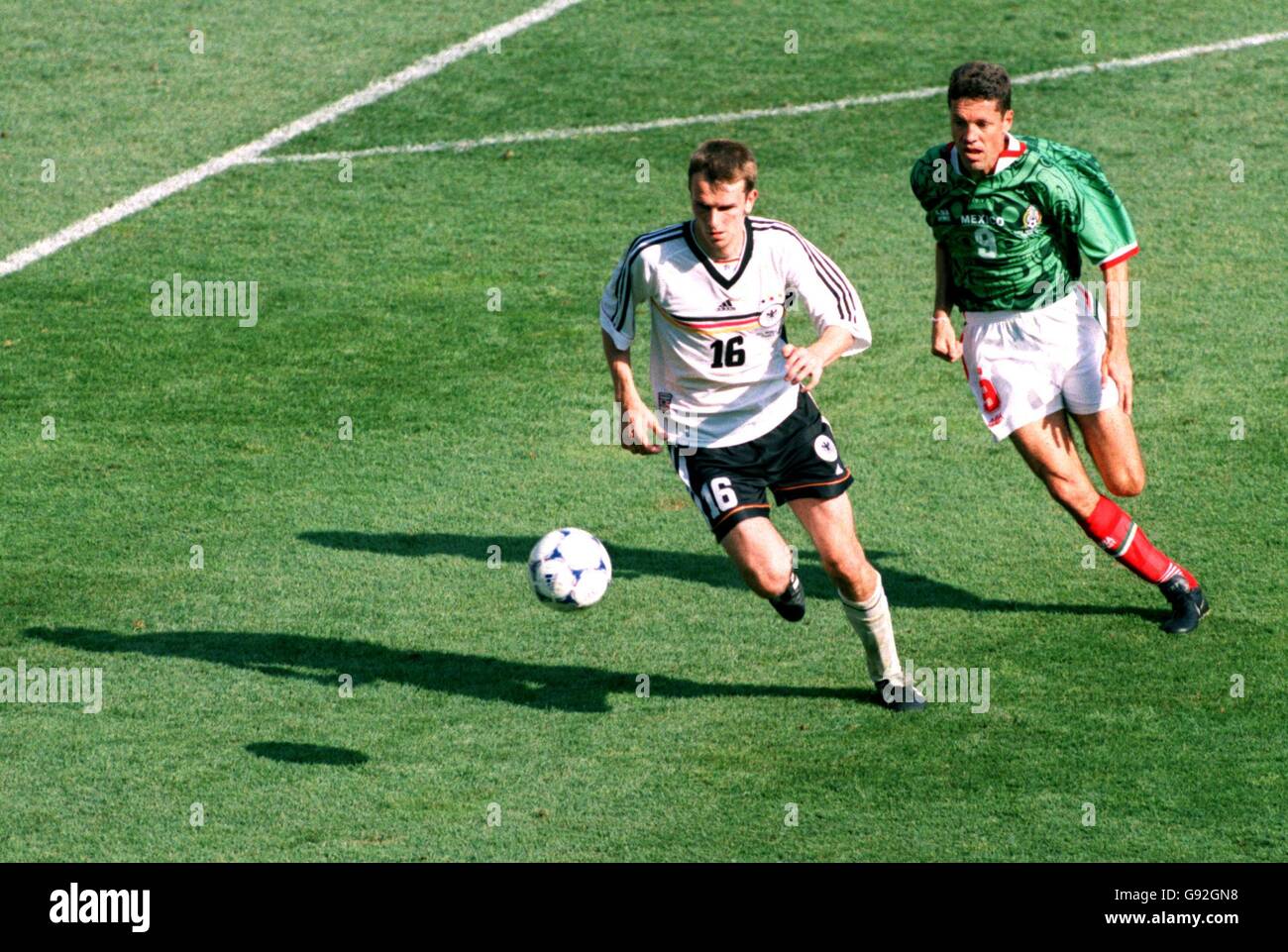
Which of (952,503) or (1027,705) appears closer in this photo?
(1027,705)

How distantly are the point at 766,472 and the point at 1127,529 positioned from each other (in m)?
1.86

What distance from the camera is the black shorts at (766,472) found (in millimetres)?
7699

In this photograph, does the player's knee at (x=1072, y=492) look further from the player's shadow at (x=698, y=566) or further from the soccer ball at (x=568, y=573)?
the soccer ball at (x=568, y=573)

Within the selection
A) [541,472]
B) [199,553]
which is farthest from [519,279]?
[199,553]

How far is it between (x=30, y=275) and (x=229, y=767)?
7.01 metres

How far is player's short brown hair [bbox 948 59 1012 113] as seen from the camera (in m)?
7.66

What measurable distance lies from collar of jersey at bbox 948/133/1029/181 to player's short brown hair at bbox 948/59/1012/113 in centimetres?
34

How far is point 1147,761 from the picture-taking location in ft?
23.9

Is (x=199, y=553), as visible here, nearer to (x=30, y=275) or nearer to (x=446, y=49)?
(x=30, y=275)

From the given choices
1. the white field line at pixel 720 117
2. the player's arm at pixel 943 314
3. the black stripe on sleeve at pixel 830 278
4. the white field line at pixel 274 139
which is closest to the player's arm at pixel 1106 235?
the player's arm at pixel 943 314

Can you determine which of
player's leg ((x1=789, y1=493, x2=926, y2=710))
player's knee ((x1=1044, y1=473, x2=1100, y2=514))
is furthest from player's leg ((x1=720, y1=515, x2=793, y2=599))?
player's knee ((x1=1044, y1=473, x2=1100, y2=514))

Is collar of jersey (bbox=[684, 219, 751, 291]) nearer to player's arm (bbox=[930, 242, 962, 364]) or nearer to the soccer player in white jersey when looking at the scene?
the soccer player in white jersey

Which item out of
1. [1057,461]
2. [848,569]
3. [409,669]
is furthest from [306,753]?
[1057,461]

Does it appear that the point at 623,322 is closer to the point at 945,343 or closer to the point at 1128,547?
the point at 945,343
